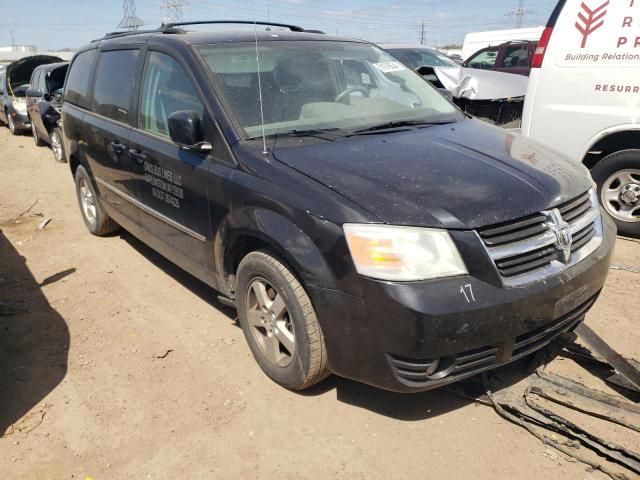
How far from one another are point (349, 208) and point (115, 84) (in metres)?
2.83

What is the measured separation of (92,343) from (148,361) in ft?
1.62

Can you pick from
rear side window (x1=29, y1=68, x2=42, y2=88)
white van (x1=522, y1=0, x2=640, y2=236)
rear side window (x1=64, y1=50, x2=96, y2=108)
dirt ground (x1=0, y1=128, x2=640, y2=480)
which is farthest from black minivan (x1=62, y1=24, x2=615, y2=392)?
rear side window (x1=29, y1=68, x2=42, y2=88)

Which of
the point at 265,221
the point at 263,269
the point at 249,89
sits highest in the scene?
the point at 249,89

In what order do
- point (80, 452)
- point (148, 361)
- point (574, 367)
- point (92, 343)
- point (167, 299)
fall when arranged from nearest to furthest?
point (80, 452) → point (574, 367) → point (148, 361) → point (92, 343) → point (167, 299)

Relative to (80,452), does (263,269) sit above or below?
above

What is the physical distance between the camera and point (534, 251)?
7.90 feet

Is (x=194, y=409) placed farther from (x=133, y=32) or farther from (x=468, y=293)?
(x=133, y=32)

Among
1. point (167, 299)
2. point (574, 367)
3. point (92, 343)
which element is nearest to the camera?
point (574, 367)

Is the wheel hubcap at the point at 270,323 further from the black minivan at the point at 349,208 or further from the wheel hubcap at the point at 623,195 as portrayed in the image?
the wheel hubcap at the point at 623,195

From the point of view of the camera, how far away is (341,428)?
2666 mm

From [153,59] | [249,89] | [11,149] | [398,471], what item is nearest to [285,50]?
[249,89]

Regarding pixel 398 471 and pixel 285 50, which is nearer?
pixel 398 471

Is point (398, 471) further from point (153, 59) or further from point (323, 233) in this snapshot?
point (153, 59)

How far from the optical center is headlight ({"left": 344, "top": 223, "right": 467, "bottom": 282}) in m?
2.25
